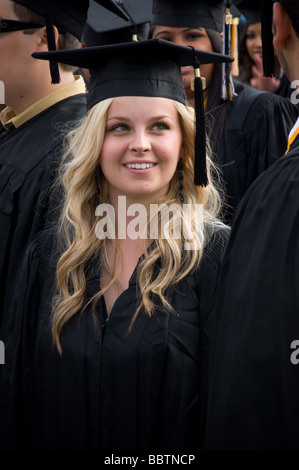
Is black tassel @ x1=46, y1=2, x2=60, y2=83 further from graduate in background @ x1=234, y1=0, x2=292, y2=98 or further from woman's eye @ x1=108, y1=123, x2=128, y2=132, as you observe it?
graduate in background @ x1=234, y1=0, x2=292, y2=98

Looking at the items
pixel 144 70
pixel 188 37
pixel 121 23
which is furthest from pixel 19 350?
pixel 121 23

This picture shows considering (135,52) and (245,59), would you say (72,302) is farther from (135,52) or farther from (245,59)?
(245,59)

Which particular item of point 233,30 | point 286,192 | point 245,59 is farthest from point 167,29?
point 286,192

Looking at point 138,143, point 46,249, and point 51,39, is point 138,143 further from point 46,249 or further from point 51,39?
point 51,39

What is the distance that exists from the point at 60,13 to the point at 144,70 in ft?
2.97

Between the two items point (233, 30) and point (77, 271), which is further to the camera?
point (233, 30)

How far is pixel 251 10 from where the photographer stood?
544 cm

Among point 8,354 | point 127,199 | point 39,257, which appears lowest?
point 8,354

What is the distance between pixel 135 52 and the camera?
8.43 feet

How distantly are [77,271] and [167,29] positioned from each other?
7.48 ft

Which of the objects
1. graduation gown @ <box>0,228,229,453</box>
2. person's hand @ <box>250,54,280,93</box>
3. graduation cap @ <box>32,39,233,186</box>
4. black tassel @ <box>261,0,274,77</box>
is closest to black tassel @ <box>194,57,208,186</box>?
graduation cap @ <box>32,39,233,186</box>

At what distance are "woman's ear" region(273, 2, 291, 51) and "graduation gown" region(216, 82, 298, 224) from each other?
2.29 metres

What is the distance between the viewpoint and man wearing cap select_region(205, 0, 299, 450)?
158cm

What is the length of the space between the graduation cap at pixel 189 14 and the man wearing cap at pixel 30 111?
893 mm
